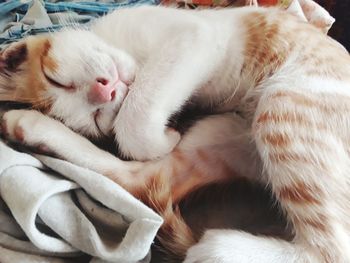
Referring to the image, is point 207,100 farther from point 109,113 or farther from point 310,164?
point 310,164

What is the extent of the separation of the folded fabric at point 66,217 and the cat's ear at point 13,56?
321mm

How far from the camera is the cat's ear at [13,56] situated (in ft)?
3.88

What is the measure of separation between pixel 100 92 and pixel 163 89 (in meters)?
0.15

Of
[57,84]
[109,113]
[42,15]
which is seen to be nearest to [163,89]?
[109,113]

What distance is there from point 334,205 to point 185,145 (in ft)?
1.31

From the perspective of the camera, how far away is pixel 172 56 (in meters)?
1.17

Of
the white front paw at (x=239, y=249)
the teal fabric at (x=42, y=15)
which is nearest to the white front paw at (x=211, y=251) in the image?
the white front paw at (x=239, y=249)

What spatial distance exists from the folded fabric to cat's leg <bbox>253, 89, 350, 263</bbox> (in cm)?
31

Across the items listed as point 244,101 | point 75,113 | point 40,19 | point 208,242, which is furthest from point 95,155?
point 40,19

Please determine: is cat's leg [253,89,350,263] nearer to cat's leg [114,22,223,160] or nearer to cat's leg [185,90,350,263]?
cat's leg [185,90,350,263]

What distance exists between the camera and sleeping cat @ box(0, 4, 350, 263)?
0.95 m

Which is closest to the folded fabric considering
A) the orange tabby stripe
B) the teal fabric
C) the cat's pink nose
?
the cat's pink nose

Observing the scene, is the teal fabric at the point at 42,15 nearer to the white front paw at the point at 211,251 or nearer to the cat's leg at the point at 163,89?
the cat's leg at the point at 163,89

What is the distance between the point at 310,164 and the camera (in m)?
0.97
